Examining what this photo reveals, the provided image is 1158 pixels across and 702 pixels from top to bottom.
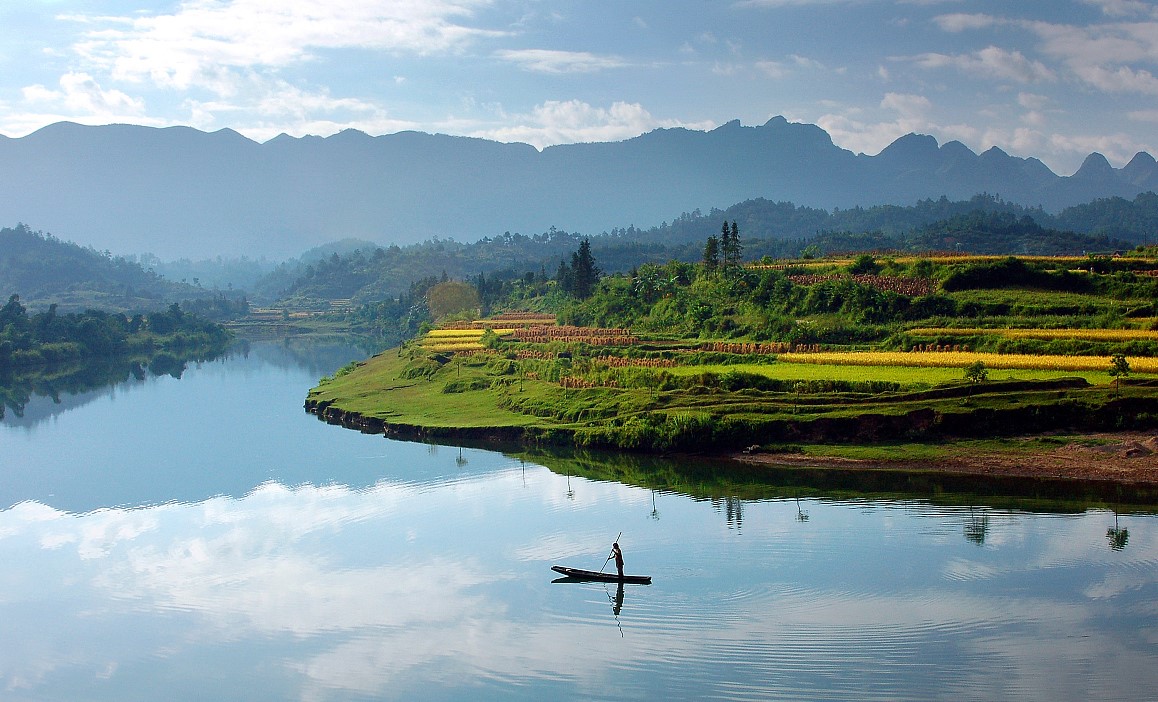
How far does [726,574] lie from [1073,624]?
28.1ft

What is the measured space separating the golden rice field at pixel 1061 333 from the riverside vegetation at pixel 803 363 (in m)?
0.13

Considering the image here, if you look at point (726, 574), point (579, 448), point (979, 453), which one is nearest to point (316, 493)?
point (579, 448)

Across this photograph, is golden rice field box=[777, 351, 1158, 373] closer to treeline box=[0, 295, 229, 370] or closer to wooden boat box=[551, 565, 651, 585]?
wooden boat box=[551, 565, 651, 585]

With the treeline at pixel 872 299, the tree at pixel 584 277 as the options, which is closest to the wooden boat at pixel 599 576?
the treeline at pixel 872 299

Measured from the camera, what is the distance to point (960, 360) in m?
49.7

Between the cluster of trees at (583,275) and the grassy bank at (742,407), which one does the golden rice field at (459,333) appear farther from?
the grassy bank at (742,407)

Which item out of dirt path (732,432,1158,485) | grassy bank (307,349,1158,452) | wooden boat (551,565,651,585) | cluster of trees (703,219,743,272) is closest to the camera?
wooden boat (551,565,651,585)

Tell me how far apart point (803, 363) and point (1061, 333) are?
13.1 m

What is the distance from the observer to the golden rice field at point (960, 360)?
1805 inches

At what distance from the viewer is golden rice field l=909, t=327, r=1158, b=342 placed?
5009 centimetres

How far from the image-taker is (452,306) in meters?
132

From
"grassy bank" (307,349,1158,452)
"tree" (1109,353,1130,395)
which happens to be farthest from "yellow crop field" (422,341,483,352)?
"tree" (1109,353,1130,395)

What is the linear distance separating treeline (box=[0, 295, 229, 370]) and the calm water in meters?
72.6

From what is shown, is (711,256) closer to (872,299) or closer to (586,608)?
(872,299)
